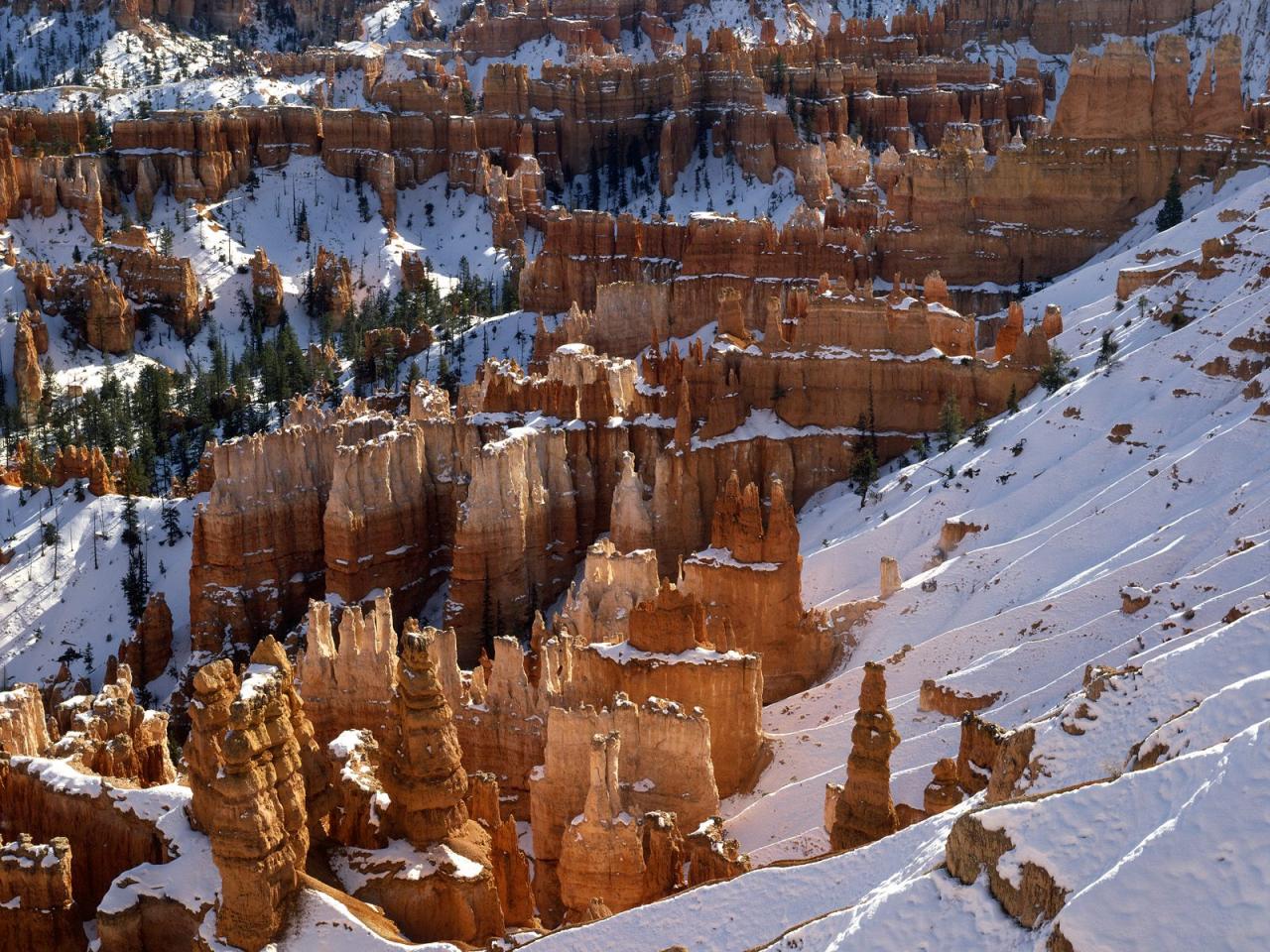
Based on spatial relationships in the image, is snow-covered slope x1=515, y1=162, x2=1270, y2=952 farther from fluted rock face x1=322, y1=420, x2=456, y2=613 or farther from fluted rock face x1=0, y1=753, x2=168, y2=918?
fluted rock face x1=322, y1=420, x2=456, y2=613

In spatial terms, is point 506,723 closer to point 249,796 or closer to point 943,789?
point 943,789

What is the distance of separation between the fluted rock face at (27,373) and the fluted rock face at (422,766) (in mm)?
66680

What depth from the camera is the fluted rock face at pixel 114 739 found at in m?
35.0

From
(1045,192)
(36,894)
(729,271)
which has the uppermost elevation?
(1045,192)

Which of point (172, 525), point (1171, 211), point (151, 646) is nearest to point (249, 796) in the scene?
point (151, 646)

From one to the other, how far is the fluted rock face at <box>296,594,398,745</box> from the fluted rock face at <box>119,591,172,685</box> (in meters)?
20.0

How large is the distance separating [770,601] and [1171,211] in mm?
36907

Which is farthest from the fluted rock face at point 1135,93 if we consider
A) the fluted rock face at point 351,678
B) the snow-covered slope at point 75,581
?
the fluted rock face at point 351,678

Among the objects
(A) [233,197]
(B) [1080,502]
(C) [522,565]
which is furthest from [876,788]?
(A) [233,197]

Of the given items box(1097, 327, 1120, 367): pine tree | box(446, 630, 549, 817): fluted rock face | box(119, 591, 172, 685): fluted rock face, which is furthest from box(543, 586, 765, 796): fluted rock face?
box(119, 591, 172, 685): fluted rock face

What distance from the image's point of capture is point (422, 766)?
2984 centimetres

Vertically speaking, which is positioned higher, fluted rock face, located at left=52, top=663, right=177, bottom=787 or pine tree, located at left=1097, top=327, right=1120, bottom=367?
pine tree, located at left=1097, top=327, right=1120, bottom=367

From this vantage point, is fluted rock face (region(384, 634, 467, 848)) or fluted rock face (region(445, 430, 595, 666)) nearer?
fluted rock face (region(384, 634, 467, 848))

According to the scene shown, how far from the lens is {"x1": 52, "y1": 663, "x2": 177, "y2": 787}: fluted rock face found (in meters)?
35.0
